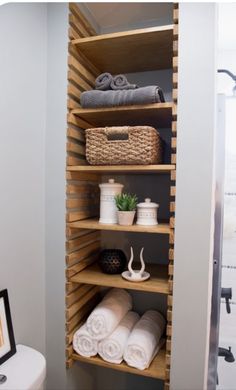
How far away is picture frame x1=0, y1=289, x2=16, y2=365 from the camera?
0.96 meters

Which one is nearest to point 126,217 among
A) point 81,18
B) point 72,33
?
point 72,33

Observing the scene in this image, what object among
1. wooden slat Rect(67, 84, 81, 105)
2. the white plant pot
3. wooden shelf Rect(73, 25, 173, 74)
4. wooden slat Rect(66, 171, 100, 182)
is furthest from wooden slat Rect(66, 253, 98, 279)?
wooden shelf Rect(73, 25, 173, 74)

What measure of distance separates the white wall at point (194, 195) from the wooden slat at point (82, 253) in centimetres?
50

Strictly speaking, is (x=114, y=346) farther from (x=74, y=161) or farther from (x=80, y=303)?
(x=74, y=161)

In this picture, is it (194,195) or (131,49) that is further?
(131,49)

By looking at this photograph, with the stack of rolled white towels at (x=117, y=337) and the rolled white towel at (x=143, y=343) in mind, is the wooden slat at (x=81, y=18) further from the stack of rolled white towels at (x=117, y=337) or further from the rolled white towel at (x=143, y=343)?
the rolled white towel at (x=143, y=343)

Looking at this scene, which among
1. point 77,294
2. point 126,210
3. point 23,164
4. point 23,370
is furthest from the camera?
point 77,294

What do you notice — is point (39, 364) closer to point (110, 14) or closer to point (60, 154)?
point (60, 154)

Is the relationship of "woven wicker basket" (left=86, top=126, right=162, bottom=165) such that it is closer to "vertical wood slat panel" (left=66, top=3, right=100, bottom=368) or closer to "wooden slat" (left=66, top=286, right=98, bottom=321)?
"vertical wood slat panel" (left=66, top=3, right=100, bottom=368)

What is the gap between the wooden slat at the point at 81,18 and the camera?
1.20m

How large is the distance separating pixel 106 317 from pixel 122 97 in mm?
1000

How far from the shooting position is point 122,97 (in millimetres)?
1130

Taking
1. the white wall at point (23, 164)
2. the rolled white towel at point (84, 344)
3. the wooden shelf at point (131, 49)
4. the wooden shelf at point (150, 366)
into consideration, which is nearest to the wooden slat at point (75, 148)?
the white wall at point (23, 164)

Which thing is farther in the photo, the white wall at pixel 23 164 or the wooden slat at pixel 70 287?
the wooden slat at pixel 70 287
